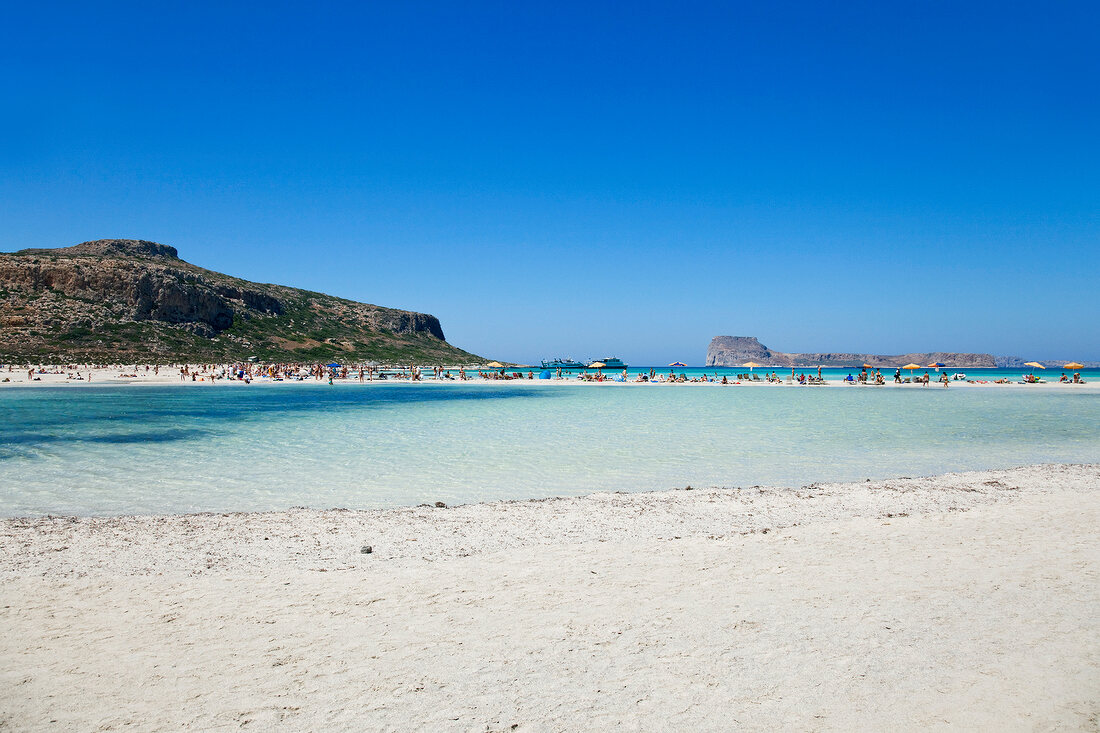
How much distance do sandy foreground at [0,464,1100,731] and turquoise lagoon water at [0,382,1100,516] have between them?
2.34 meters

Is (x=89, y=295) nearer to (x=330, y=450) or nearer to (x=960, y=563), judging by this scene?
(x=330, y=450)

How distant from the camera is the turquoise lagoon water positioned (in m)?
10.4

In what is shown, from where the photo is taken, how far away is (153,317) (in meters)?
74.4

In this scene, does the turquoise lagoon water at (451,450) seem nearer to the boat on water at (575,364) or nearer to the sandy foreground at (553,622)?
the sandy foreground at (553,622)

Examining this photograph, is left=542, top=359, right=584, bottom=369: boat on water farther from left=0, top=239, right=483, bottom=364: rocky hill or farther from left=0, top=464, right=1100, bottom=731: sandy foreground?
left=0, top=464, right=1100, bottom=731: sandy foreground

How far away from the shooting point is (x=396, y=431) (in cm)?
1917

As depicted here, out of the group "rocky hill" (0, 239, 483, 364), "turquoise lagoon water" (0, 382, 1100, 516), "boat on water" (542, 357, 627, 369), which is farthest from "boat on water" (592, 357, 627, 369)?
"turquoise lagoon water" (0, 382, 1100, 516)

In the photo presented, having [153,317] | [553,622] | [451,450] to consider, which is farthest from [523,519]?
[153,317]

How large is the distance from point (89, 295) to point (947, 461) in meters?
85.9

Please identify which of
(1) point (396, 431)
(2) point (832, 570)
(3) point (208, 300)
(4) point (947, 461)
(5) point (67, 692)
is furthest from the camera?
(3) point (208, 300)

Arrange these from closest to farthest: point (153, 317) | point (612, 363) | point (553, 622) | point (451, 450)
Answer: point (553, 622)
point (451, 450)
point (153, 317)
point (612, 363)

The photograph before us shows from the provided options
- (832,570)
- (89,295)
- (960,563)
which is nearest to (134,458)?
(832,570)

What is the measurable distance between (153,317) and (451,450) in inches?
2991

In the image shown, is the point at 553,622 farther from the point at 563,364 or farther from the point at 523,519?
the point at 563,364
